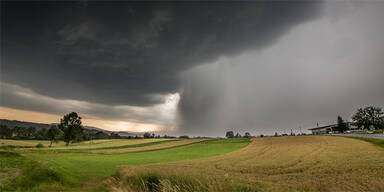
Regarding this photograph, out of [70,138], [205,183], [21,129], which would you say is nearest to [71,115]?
[70,138]

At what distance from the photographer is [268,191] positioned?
682 centimetres

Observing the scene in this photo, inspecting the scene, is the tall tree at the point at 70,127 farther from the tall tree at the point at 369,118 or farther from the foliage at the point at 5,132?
the tall tree at the point at 369,118

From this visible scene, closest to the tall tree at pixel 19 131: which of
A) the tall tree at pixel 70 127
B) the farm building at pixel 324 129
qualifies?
the tall tree at pixel 70 127

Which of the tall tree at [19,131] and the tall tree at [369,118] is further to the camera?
the tall tree at [19,131]

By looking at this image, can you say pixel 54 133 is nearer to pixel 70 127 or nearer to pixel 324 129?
pixel 70 127

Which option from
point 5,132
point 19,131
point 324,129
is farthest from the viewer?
point 19,131

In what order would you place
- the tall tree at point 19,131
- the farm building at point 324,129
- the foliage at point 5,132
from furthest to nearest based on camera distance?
the tall tree at point 19,131, the foliage at point 5,132, the farm building at point 324,129

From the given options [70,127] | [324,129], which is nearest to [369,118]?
[324,129]

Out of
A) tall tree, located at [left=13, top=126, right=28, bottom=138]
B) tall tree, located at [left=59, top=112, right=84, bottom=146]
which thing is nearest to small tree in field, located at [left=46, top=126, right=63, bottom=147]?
tall tree, located at [left=59, top=112, right=84, bottom=146]

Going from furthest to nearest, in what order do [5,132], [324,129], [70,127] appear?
[5,132], [324,129], [70,127]

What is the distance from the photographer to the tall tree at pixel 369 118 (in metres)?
119

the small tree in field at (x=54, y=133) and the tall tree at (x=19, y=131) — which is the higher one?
the small tree in field at (x=54, y=133)

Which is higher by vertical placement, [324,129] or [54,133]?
[54,133]

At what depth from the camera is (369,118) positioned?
401 feet
